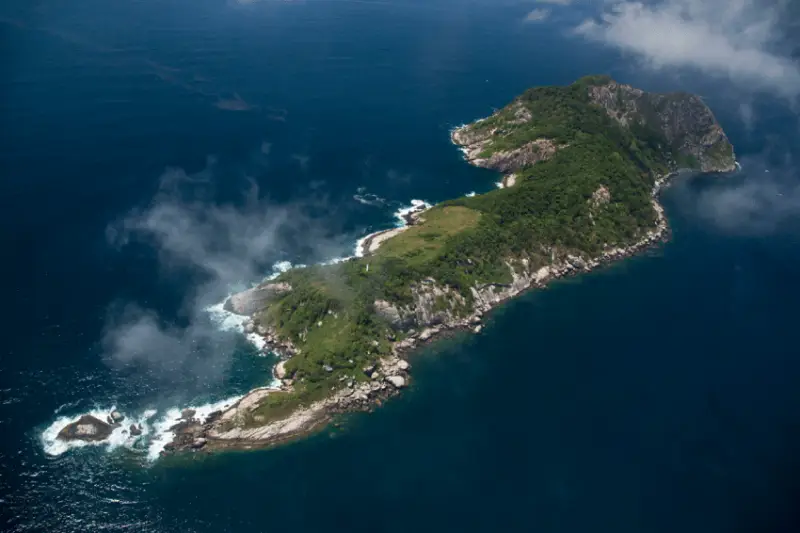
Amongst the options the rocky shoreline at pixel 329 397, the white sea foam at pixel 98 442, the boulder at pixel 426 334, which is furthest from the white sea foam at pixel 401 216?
the white sea foam at pixel 98 442

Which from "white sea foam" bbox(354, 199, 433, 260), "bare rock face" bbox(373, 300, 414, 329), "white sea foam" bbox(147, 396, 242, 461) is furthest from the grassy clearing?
"white sea foam" bbox(147, 396, 242, 461)

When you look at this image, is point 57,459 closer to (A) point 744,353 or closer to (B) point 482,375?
(B) point 482,375

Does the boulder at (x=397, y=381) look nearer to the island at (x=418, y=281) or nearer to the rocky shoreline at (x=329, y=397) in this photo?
the rocky shoreline at (x=329, y=397)

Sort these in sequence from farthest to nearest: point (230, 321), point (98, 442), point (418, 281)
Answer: point (418, 281) < point (230, 321) < point (98, 442)

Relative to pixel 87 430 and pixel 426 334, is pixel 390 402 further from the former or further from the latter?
pixel 87 430

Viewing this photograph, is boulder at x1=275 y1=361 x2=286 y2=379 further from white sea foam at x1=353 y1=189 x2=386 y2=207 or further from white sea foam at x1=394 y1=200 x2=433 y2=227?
white sea foam at x1=353 y1=189 x2=386 y2=207

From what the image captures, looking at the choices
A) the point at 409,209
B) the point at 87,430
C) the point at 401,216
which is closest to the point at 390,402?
the point at 87,430
